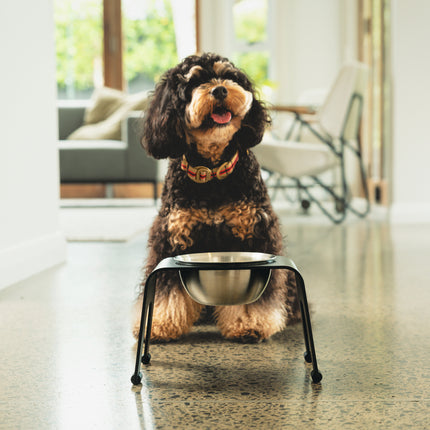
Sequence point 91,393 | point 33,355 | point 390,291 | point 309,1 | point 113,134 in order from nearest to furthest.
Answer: point 91,393
point 33,355
point 390,291
point 113,134
point 309,1

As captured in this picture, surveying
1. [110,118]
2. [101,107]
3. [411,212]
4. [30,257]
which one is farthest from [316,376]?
[101,107]

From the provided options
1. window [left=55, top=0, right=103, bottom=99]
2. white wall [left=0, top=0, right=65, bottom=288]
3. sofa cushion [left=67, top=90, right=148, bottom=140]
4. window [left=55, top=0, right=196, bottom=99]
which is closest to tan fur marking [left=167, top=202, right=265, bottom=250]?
white wall [left=0, top=0, right=65, bottom=288]

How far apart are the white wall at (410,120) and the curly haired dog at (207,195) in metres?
3.18

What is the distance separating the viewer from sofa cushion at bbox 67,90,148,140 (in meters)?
5.59

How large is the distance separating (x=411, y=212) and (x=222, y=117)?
3.41 m

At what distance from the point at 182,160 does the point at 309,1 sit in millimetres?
5387

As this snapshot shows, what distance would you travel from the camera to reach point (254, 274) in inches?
45.3

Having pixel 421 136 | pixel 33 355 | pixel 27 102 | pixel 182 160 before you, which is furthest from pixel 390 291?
pixel 421 136

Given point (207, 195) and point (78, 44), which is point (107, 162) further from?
point (207, 195)

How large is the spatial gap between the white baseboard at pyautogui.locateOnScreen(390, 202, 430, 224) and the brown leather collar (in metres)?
3.21

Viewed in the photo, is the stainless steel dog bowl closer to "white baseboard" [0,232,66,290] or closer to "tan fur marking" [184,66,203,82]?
"tan fur marking" [184,66,203,82]

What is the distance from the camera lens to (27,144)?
2.33 meters

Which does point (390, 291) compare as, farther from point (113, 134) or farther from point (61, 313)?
point (113, 134)

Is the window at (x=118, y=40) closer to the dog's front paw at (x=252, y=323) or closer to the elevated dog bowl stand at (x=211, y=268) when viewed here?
the dog's front paw at (x=252, y=323)
